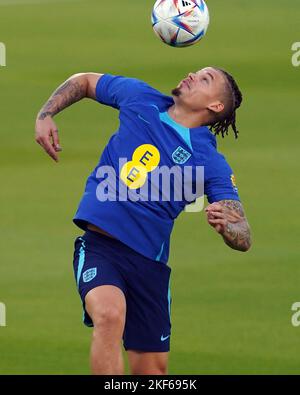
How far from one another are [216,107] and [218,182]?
661 millimetres

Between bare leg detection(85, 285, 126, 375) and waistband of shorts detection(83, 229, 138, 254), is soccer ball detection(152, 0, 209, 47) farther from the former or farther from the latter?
bare leg detection(85, 285, 126, 375)

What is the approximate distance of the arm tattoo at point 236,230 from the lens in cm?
955

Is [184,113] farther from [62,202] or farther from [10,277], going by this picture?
[62,202]

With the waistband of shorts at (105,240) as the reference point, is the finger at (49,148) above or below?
above

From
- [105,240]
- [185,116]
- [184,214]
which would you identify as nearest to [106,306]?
[105,240]

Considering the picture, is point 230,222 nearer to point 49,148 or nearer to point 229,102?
point 229,102

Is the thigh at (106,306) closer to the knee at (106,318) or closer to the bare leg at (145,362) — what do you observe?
the knee at (106,318)

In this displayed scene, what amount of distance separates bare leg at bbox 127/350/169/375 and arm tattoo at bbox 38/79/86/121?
1.74 m

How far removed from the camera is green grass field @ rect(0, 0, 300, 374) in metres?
12.2

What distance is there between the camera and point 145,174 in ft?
32.8

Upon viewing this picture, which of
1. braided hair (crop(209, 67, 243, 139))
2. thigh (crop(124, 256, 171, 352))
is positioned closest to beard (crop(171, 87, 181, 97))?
braided hair (crop(209, 67, 243, 139))

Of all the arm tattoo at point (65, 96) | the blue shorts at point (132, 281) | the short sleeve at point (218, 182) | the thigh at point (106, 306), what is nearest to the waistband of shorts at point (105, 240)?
the blue shorts at point (132, 281)

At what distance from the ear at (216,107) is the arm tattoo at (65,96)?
0.90 m

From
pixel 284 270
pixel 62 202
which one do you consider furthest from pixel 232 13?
pixel 284 270
